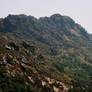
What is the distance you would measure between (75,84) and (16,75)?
47.6 m

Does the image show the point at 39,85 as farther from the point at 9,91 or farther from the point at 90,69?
the point at 90,69

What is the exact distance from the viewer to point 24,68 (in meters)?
86.2

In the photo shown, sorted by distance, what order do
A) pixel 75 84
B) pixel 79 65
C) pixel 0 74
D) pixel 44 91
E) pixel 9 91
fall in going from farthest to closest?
pixel 79 65, pixel 75 84, pixel 44 91, pixel 0 74, pixel 9 91

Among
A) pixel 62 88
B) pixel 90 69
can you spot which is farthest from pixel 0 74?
pixel 90 69

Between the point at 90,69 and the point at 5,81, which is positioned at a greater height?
the point at 5,81

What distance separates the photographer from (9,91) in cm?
5750

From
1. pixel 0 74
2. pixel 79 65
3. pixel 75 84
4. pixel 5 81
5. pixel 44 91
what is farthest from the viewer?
pixel 79 65

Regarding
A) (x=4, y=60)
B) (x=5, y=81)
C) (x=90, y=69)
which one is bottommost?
(x=90, y=69)

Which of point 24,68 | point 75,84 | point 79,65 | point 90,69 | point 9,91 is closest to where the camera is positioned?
point 9,91

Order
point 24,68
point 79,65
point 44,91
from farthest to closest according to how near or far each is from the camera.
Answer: point 79,65
point 24,68
point 44,91

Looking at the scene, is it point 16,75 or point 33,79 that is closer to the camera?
point 16,75

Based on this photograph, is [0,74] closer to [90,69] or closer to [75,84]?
[75,84]

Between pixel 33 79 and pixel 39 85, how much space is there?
6.38m

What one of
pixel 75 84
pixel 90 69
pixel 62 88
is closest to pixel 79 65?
pixel 90 69
